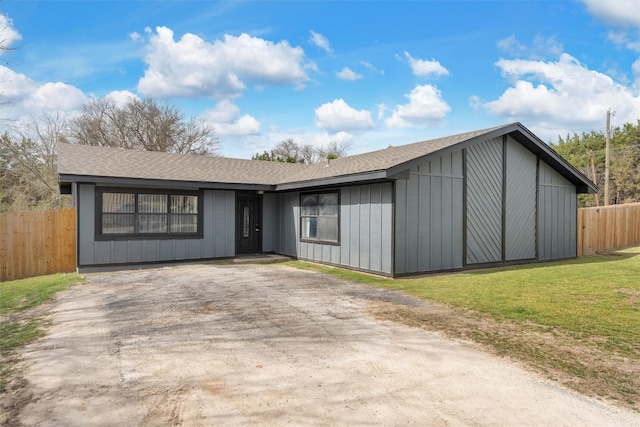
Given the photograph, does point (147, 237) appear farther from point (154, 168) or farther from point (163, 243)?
point (154, 168)

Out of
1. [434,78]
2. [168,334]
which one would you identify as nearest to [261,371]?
[168,334]

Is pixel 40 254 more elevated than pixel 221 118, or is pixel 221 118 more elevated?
pixel 221 118

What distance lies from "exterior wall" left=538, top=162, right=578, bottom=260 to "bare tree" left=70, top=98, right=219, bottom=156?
92.3 ft

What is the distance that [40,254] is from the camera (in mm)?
11242

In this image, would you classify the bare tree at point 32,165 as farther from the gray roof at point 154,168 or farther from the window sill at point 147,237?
the window sill at point 147,237

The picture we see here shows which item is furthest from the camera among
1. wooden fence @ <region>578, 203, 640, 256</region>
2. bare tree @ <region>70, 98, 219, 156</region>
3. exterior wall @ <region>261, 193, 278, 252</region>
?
bare tree @ <region>70, 98, 219, 156</region>

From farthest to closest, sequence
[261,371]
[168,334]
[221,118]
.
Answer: [221,118] → [168,334] → [261,371]

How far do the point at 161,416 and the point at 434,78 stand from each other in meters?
20.4

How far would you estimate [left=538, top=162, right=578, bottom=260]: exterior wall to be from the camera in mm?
13062

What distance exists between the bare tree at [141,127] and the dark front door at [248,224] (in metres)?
20.9

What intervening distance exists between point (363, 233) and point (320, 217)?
2094 mm

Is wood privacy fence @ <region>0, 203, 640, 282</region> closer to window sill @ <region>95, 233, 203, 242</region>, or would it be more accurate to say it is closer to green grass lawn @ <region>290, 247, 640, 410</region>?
window sill @ <region>95, 233, 203, 242</region>

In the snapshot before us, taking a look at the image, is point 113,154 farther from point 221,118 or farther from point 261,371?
point 221,118

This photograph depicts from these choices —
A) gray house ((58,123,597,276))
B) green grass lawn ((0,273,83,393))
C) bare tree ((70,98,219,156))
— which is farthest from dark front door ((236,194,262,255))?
bare tree ((70,98,219,156))
